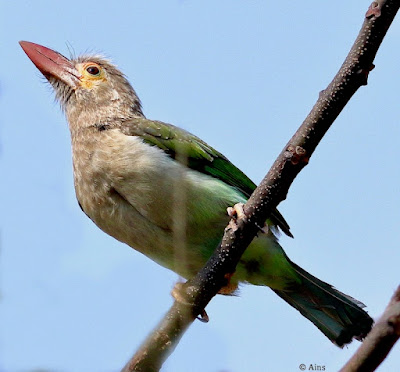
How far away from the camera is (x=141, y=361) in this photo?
3246 mm

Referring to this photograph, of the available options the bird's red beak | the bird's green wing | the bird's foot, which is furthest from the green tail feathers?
the bird's red beak

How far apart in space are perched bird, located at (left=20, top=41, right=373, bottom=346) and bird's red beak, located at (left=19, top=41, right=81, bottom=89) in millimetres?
685

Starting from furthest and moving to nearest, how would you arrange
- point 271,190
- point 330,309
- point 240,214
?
point 330,309, point 240,214, point 271,190

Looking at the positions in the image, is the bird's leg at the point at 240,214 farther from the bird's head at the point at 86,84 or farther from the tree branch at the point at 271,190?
the bird's head at the point at 86,84

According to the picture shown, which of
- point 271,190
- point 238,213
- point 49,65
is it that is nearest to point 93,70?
point 49,65

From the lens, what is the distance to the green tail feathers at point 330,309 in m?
4.90

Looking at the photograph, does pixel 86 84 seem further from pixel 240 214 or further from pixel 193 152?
pixel 240 214

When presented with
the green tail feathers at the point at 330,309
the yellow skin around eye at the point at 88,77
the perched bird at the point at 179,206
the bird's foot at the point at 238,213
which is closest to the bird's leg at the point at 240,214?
the bird's foot at the point at 238,213

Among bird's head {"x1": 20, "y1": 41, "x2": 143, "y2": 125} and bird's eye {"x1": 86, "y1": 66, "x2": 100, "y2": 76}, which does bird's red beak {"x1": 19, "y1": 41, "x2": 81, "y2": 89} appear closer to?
bird's head {"x1": 20, "y1": 41, "x2": 143, "y2": 125}

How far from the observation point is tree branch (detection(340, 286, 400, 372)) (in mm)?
1731

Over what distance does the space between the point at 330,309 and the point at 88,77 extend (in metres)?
2.71

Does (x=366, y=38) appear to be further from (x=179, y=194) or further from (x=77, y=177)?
(x=77, y=177)

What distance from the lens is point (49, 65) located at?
5.97 metres

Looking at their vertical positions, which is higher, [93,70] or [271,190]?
[271,190]
